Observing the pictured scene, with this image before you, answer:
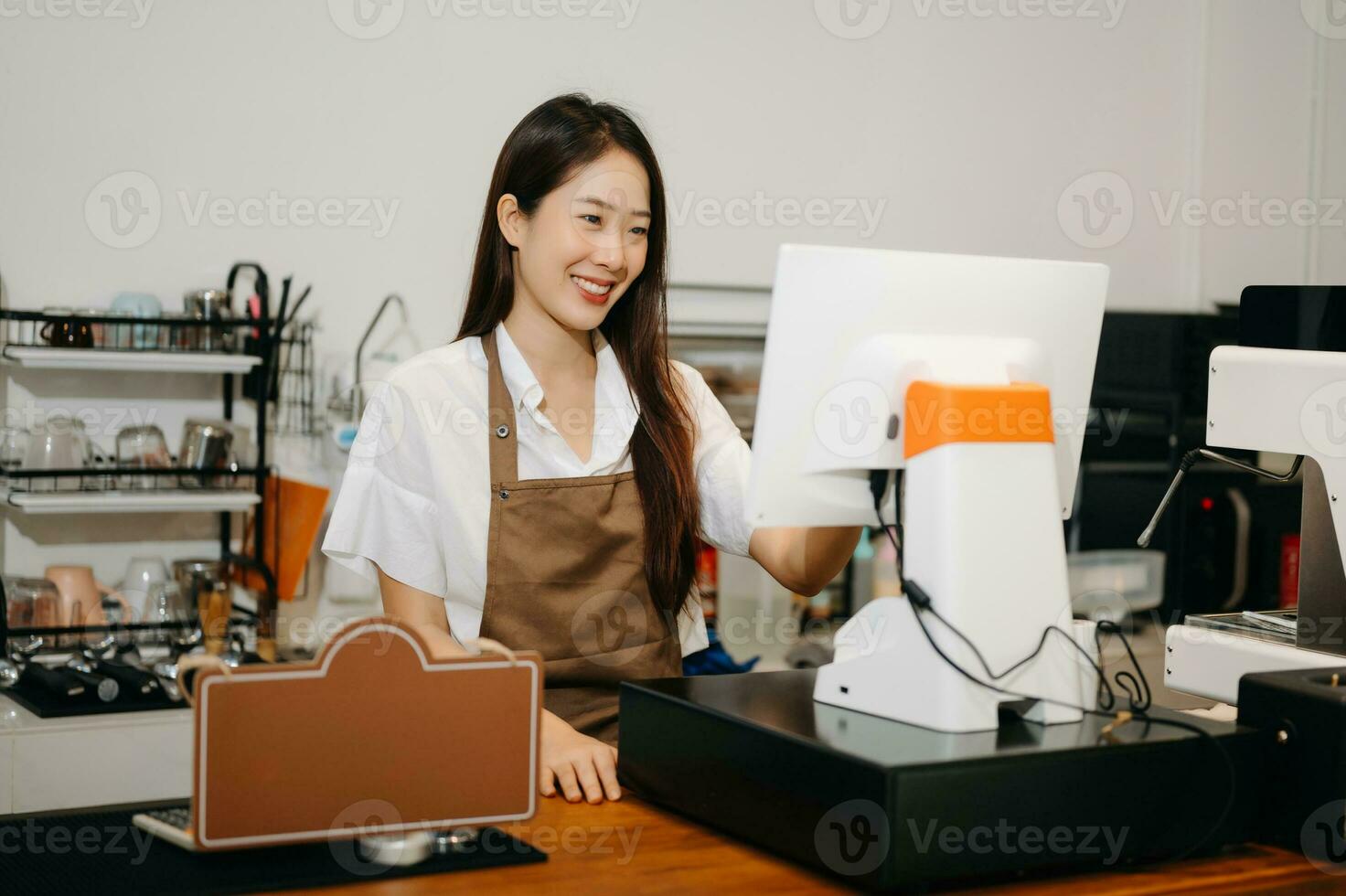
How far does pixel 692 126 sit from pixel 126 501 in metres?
1.56

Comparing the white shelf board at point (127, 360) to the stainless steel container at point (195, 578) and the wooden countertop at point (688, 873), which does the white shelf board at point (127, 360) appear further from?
the wooden countertop at point (688, 873)

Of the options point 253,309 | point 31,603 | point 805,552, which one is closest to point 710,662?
point 805,552

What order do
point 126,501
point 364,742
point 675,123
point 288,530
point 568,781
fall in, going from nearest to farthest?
point 364,742 → point 568,781 → point 126,501 → point 288,530 → point 675,123

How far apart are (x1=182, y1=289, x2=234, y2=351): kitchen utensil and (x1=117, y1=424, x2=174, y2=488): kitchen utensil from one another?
7.3 inches

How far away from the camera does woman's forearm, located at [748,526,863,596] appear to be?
63.9 inches

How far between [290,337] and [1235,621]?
1.87 metres

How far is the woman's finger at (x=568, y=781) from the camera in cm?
142

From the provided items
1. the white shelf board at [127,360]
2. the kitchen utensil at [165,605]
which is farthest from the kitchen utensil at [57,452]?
the kitchen utensil at [165,605]

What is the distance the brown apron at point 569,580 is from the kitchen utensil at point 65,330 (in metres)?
0.99

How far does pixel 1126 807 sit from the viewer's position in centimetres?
121

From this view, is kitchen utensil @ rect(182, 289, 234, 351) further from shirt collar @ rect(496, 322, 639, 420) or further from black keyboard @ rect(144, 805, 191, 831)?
black keyboard @ rect(144, 805, 191, 831)

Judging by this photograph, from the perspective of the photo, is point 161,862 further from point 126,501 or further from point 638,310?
point 126,501

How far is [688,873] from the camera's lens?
3.88ft

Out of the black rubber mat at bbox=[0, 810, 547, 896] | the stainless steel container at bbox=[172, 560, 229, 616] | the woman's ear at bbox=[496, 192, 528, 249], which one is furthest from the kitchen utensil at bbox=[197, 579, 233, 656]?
the black rubber mat at bbox=[0, 810, 547, 896]
